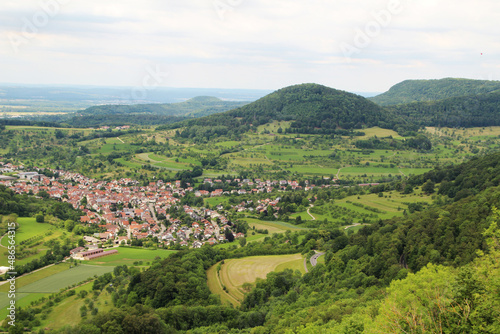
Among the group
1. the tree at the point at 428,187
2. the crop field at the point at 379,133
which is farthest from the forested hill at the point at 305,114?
the tree at the point at 428,187

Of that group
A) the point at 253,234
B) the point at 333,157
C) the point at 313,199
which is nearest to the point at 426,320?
the point at 253,234

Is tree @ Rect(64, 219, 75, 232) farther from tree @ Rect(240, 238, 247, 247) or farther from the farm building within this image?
tree @ Rect(240, 238, 247, 247)

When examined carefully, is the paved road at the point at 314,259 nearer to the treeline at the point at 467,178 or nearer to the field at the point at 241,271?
→ the field at the point at 241,271

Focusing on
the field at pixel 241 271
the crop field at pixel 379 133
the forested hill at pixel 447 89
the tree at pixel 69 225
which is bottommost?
the tree at pixel 69 225

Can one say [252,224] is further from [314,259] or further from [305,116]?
[305,116]

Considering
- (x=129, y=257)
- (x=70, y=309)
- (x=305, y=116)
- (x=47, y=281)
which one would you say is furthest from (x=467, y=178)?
(x=305, y=116)

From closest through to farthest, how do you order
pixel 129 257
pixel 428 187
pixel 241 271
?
pixel 241 271, pixel 129 257, pixel 428 187

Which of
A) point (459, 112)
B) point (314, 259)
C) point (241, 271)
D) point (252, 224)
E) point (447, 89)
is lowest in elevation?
point (252, 224)

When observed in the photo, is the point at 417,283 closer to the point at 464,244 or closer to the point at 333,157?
the point at 464,244
